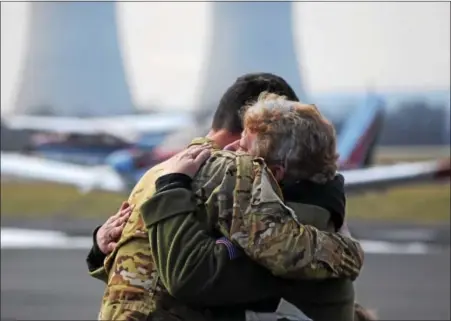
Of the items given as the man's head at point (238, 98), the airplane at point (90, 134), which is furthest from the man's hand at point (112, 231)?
the airplane at point (90, 134)

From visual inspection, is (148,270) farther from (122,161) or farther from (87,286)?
(122,161)

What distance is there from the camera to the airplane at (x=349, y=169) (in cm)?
1162

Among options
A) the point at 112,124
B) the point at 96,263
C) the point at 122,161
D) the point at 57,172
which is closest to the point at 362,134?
the point at 122,161

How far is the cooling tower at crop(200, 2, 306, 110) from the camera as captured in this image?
11.9m

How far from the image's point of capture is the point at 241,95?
193cm

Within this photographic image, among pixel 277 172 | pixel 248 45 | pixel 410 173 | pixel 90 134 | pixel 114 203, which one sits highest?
pixel 277 172

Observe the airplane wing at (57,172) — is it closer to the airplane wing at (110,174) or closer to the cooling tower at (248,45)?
the airplane wing at (110,174)

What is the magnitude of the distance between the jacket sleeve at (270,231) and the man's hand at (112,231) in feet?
0.96

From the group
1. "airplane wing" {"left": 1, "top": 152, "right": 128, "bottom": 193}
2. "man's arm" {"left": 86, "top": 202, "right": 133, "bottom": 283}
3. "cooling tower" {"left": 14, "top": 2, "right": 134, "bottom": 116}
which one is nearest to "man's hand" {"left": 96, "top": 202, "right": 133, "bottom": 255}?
"man's arm" {"left": 86, "top": 202, "right": 133, "bottom": 283}

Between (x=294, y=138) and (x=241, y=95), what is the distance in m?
0.23

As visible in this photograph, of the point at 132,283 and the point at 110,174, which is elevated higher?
the point at 132,283

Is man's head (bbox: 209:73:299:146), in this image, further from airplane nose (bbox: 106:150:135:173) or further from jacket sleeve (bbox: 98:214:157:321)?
airplane nose (bbox: 106:150:135:173)

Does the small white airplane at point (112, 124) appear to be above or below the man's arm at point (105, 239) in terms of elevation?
below

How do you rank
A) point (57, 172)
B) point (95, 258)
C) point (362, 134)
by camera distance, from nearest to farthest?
point (95, 258) < point (362, 134) < point (57, 172)
